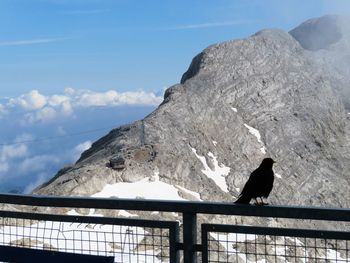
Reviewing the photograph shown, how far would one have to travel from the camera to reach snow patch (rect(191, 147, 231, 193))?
77.9m

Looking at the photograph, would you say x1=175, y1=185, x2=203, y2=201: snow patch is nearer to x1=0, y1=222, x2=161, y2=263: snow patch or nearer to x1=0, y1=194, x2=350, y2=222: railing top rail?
x1=0, y1=222, x2=161, y2=263: snow patch

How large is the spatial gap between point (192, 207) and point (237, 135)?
85836mm

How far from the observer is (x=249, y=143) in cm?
9169

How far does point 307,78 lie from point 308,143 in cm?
1721

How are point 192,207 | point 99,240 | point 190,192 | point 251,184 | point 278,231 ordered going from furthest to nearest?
point 190,192
point 99,240
point 251,184
point 192,207
point 278,231

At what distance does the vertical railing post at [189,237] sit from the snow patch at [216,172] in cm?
7050

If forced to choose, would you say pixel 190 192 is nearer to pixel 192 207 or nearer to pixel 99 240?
pixel 99 240

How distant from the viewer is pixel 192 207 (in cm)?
537

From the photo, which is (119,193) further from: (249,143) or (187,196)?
(249,143)

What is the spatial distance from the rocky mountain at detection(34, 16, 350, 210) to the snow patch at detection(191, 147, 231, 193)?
14 centimetres

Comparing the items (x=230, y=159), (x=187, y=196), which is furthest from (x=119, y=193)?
(x=230, y=159)

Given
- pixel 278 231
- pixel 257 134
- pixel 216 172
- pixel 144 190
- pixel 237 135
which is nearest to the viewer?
pixel 278 231

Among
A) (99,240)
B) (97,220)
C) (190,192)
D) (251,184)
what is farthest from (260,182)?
(190,192)

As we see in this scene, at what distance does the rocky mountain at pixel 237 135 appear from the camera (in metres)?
70.4
